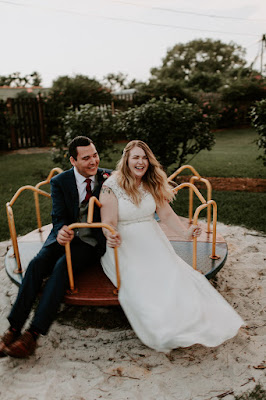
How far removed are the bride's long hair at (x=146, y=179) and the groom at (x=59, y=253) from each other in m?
0.28

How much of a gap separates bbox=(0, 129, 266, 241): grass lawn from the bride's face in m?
2.68

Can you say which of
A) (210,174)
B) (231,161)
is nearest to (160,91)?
(231,161)

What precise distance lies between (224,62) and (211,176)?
33.1 m

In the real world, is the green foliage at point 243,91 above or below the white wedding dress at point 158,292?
above

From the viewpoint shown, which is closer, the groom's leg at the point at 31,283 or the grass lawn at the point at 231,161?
the groom's leg at the point at 31,283

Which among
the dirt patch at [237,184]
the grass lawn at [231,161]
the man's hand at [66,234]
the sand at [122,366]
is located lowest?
the sand at [122,366]

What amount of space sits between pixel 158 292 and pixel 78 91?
1296 centimetres

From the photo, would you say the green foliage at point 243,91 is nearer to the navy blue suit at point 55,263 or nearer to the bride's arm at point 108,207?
the navy blue suit at point 55,263

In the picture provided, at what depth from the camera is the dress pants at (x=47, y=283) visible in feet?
8.09

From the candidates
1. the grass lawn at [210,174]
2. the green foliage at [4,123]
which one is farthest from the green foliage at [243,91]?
the green foliage at [4,123]

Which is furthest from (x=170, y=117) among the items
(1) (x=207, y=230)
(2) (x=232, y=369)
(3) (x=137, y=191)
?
(2) (x=232, y=369)

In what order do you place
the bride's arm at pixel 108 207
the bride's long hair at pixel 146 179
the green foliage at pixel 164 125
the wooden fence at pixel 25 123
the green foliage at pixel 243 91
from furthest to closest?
the green foliage at pixel 243 91, the wooden fence at pixel 25 123, the green foliage at pixel 164 125, the bride's long hair at pixel 146 179, the bride's arm at pixel 108 207

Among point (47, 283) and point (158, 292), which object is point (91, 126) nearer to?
point (47, 283)

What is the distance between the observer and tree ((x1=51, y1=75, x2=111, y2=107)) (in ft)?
45.3
